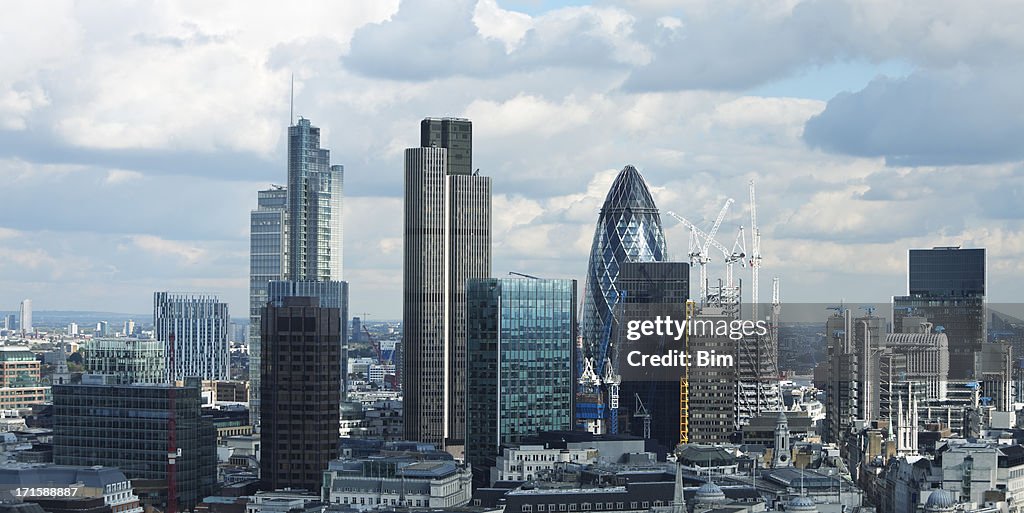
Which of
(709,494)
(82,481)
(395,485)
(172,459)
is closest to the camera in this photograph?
(709,494)

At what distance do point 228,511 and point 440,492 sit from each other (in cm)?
2259

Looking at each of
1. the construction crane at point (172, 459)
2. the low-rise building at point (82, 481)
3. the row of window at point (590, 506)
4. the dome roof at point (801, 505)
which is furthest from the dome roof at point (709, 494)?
the construction crane at point (172, 459)

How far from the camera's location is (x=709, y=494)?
166 metres

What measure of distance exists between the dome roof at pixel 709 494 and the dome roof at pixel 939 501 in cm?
1699

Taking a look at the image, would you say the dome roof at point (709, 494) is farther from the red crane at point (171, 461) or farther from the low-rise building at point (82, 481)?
the red crane at point (171, 461)

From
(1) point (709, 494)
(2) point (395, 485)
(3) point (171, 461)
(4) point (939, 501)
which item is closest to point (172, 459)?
(3) point (171, 461)

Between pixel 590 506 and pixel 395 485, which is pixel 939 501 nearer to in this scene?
pixel 590 506

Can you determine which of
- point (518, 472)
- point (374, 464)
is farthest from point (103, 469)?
point (518, 472)

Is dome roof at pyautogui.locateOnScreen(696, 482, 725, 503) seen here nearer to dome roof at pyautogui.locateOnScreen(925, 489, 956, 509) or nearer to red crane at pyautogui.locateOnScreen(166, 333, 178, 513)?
dome roof at pyautogui.locateOnScreen(925, 489, 956, 509)

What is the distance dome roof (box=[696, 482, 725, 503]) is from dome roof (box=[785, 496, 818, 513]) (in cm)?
549

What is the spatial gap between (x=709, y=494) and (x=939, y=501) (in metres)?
19.0

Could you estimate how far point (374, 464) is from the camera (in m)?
182

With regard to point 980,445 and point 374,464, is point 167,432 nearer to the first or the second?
point 374,464

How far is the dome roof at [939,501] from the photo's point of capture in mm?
167750
